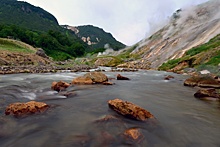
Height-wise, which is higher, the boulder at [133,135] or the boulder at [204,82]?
the boulder at [204,82]

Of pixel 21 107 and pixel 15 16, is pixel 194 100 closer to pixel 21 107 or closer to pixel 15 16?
pixel 21 107

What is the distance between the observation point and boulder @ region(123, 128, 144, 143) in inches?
214

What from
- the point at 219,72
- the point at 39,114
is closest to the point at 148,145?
the point at 39,114

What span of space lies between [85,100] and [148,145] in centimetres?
546

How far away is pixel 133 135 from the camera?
5578 mm

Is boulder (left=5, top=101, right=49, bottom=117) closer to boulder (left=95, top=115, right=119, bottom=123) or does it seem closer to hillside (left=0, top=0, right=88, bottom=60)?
boulder (left=95, top=115, right=119, bottom=123)

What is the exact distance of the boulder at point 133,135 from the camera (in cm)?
543

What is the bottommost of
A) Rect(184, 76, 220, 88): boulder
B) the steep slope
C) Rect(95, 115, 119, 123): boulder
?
Rect(95, 115, 119, 123): boulder

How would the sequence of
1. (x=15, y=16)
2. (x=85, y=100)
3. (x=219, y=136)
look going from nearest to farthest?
(x=219, y=136), (x=85, y=100), (x=15, y=16)

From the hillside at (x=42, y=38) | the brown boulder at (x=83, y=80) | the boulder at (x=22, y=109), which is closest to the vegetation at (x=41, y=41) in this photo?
the hillside at (x=42, y=38)

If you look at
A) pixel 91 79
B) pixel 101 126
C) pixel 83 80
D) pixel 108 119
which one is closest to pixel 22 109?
pixel 101 126

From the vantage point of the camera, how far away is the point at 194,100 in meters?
10.6

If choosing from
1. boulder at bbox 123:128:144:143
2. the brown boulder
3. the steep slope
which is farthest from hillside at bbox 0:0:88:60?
boulder at bbox 123:128:144:143

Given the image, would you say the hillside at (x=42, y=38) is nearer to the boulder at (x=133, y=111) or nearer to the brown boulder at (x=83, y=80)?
the brown boulder at (x=83, y=80)
